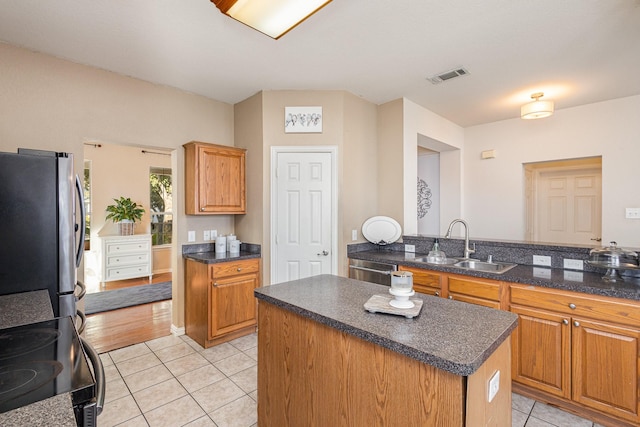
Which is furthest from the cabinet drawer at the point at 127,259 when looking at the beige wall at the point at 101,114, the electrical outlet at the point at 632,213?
the electrical outlet at the point at 632,213

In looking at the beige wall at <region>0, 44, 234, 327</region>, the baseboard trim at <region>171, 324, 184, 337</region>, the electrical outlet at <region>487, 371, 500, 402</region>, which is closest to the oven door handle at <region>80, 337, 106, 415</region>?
the electrical outlet at <region>487, 371, 500, 402</region>

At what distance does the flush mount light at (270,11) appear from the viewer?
1724 millimetres

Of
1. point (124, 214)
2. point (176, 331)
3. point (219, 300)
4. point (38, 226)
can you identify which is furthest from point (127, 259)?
point (38, 226)

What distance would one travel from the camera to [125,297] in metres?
4.67

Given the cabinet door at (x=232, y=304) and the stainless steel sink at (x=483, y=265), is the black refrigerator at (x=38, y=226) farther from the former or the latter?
the stainless steel sink at (x=483, y=265)

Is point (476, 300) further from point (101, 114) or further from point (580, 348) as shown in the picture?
point (101, 114)

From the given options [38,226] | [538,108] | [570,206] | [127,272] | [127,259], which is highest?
[538,108]

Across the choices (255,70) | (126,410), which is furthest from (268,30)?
(126,410)

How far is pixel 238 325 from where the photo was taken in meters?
3.29

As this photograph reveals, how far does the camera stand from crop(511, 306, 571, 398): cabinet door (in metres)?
2.05

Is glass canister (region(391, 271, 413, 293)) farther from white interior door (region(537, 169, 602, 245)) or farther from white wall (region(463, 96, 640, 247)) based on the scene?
white interior door (region(537, 169, 602, 245))

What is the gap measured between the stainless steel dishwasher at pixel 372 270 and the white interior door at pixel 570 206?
312cm

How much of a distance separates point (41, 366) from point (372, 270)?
274 cm

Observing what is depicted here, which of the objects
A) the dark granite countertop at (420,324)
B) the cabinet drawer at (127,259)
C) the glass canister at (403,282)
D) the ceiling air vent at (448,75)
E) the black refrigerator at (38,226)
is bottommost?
the cabinet drawer at (127,259)
